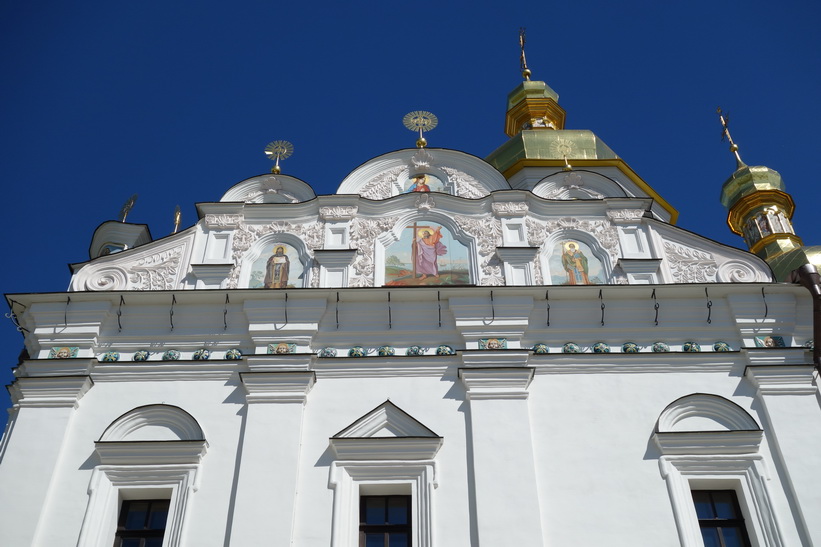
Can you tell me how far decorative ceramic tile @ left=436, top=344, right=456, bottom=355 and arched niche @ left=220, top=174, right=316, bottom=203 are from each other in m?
2.97

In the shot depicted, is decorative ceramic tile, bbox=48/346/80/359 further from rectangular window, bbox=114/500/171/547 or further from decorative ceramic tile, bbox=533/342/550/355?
decorative ceramic tile, bbox=533/342/550/355

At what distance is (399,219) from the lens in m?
11.9

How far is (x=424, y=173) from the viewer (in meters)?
12.7

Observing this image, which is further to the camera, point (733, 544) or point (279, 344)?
point (279, 344)

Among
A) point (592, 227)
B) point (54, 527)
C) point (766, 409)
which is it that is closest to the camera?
point (54, 527)

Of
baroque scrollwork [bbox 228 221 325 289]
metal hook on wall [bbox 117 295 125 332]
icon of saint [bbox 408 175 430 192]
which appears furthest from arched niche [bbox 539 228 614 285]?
metal hook on wall [bbox 117 295 125 332]

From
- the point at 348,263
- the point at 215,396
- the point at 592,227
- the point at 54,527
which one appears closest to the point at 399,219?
the point at 348,263

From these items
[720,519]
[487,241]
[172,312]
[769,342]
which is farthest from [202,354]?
[769,342]

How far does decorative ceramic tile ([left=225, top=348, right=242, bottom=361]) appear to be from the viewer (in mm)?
10453

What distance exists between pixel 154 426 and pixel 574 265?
16.8 feet

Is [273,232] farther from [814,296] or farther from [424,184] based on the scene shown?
[814,296]

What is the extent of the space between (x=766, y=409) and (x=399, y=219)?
477cm

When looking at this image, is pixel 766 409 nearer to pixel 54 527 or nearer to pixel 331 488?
pixel 331 488

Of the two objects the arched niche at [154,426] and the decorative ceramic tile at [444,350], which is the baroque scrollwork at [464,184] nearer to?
the decorative ceramic tile at [444,350]
